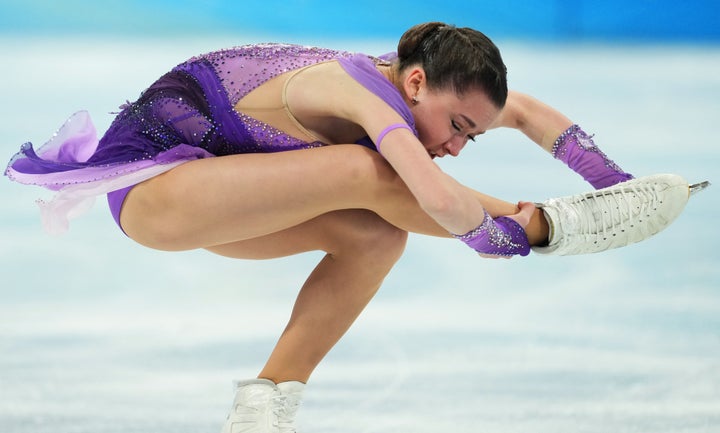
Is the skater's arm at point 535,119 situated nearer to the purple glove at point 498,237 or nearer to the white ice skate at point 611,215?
the white ice skate at point 611,215

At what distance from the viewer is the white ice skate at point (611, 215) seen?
2287 millimetres

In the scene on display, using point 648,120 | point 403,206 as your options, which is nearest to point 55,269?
point 403,206

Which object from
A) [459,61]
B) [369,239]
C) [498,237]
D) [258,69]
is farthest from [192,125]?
[498,237]

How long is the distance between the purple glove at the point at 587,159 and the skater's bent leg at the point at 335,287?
0.51 metres

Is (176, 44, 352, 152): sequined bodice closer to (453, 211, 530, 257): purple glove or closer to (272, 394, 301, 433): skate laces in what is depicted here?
(453, 211, 530, 257): purple glove

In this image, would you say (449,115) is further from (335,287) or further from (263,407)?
(263,407)

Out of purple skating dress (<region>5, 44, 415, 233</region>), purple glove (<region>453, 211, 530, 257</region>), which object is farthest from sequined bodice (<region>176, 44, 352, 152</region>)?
purple glove (<region>453, 211, 530, 257</region>)

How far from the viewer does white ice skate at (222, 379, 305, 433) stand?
7.37ft

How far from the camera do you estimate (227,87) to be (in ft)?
7.43

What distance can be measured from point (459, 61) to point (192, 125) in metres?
0.58

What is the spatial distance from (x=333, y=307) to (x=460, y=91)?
555 mm

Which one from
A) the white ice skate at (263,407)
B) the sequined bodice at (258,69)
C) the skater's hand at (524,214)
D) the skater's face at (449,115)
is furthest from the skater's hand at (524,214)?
the white ice skate at (263,407)

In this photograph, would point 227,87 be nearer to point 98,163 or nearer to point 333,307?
point 98,163

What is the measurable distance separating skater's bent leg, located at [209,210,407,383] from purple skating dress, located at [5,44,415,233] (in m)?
0.21
